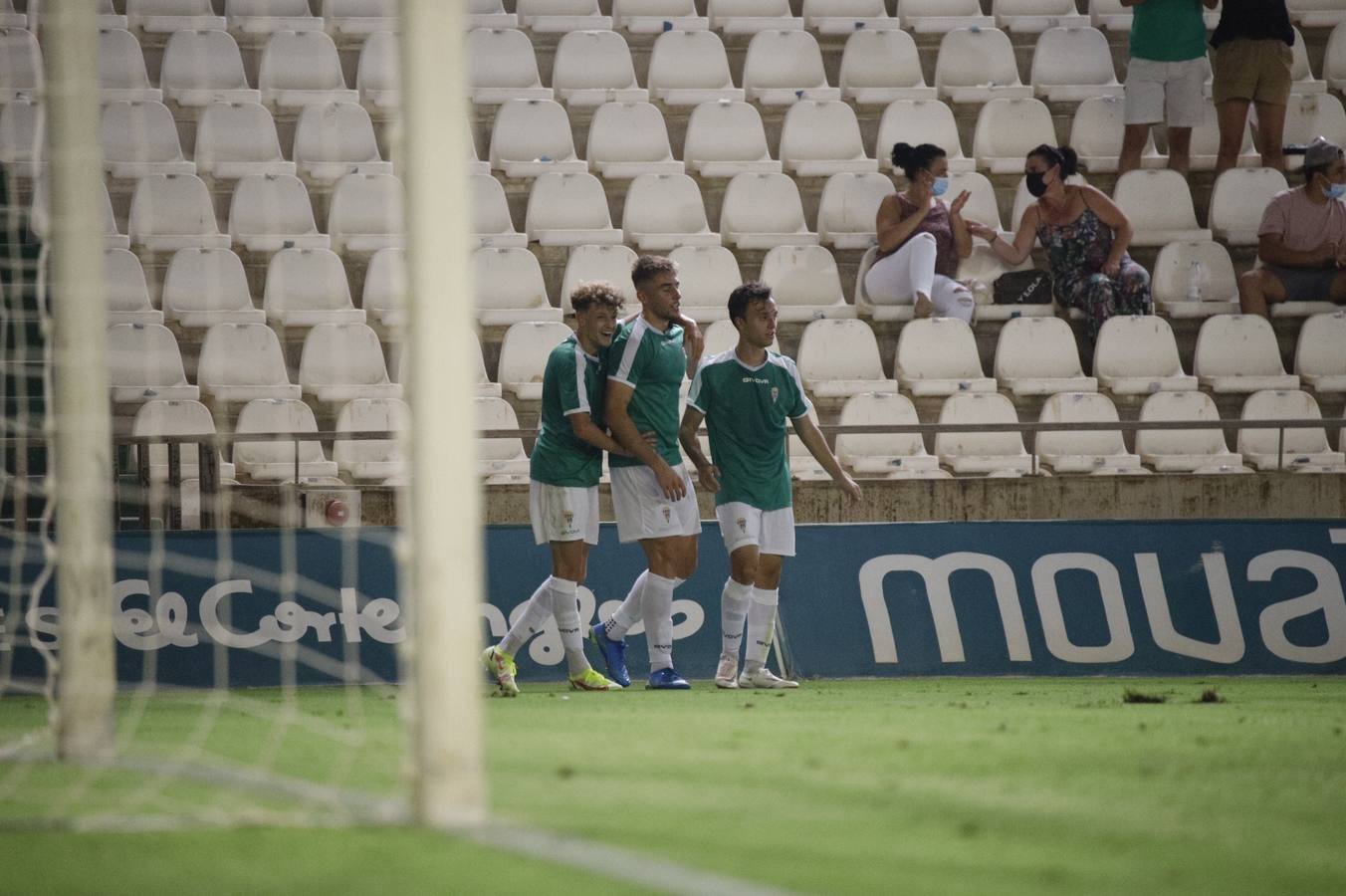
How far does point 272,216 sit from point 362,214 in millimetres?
658

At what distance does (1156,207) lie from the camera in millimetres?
13148

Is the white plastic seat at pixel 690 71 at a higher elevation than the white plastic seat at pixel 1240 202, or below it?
higher

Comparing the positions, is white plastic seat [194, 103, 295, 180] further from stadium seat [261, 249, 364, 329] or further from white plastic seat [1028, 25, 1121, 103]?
white plastic seat [1028, 25, 1121, 103]

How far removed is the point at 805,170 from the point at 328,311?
3854 mm

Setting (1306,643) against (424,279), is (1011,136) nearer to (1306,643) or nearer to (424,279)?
(1306,643)

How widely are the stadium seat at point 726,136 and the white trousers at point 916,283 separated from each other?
1631 millimetres

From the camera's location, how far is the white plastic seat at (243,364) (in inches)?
452

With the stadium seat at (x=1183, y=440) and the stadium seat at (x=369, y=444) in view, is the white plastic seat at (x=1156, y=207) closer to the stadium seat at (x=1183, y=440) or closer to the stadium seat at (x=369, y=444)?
the stadium seat at (x=1183, y=440)

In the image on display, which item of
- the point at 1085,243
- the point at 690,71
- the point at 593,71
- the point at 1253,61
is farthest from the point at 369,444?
the point at 1253,61

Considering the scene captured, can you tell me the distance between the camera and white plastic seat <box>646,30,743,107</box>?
1391cm

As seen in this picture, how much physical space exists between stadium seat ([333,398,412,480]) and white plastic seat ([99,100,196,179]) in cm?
270

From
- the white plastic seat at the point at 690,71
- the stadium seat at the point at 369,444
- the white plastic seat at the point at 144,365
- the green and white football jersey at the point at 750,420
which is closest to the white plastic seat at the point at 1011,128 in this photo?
the white plastic seat at the point at 690,71

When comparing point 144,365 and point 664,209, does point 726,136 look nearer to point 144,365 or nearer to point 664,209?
point 664,209

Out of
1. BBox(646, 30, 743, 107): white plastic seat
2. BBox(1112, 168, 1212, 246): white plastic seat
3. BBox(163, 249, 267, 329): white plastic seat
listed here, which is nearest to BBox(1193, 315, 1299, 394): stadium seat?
BBox(1112, 168, 1212, 246): white plastic seat
